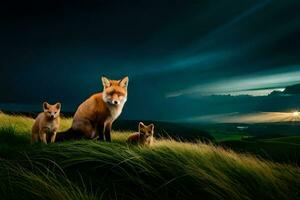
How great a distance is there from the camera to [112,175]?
6.25 m

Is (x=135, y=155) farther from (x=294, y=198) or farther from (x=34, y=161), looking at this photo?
(x=294, y=198)

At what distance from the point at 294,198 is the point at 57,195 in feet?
Result: 9.94

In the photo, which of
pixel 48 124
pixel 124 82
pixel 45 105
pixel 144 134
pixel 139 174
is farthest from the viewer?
pixel 144 134

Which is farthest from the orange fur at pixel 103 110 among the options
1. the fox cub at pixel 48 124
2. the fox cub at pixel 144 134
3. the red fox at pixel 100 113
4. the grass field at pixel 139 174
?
the grass field at pixel 139 174

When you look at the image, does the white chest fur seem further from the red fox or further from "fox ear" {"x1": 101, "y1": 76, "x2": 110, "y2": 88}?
"fox ear" {"x1": 101, "y1": 76, "x2": 110, "y2": 88}

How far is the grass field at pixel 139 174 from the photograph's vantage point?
18.3 feet

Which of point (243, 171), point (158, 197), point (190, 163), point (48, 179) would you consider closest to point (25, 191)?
point (48, 179)

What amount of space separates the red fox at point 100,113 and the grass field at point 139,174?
4.87 ft

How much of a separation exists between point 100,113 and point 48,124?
133 cm

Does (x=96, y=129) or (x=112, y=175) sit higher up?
(x=96, y=129)

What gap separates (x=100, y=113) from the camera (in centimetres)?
887

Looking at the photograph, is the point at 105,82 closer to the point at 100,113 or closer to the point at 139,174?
the point at 100,113

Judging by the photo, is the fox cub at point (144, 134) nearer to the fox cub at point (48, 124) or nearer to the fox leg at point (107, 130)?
the fox leg at point (107, 130)

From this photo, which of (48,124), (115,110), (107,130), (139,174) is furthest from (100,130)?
(139,174)
